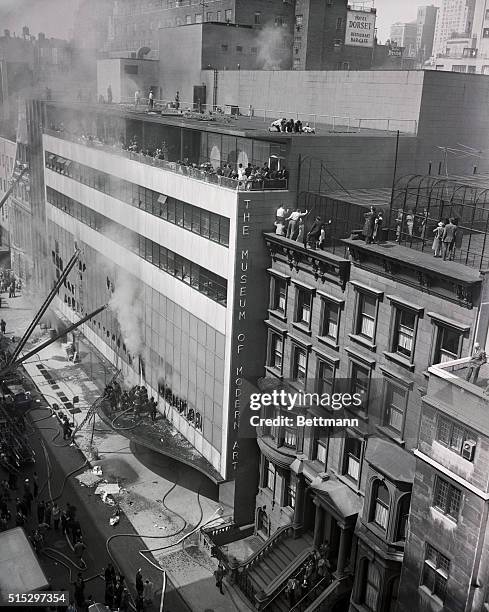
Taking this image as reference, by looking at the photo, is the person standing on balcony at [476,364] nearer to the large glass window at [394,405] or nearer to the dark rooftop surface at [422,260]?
the dark rooftop surface at [422,260]

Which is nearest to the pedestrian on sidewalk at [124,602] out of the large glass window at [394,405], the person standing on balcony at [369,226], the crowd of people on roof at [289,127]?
the large glass window at [394,405]

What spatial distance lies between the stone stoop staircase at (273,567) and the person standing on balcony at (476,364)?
11.4 m

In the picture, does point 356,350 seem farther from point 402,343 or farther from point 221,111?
point 221,111

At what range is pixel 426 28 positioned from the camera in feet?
523

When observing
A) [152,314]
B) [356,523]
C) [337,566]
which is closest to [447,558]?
[356,523]

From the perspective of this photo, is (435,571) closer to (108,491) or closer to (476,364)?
(476,364)

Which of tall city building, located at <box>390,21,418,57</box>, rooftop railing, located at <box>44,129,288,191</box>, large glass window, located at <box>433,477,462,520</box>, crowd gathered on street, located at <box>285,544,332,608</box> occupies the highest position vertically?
tall city building, located at <box>390,21,418,57</box>

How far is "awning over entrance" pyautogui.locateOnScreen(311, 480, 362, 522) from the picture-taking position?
24.8 metres

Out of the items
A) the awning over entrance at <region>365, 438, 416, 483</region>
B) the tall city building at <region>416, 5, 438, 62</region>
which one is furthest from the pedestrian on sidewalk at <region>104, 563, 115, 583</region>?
the tall city building at <region>416, 5, 438, 62</region>

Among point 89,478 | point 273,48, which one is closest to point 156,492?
point 89,478

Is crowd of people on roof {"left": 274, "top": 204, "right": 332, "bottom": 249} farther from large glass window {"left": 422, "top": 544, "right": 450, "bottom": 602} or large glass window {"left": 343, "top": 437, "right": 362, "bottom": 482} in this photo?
large glass window {"left": 422, "top": 544, "right": 450, "bottom": 602}

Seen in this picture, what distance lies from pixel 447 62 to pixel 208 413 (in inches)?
3637

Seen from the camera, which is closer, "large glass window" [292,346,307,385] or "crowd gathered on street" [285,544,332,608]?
"crowd gathered on street" [285,544,332,608]

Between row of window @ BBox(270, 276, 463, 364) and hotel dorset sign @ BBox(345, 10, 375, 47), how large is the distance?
48023 millimetres
